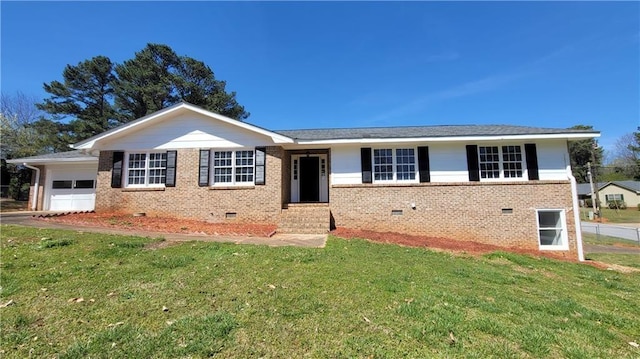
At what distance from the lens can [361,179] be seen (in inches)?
512

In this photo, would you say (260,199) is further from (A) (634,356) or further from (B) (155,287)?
(A) (634,356)

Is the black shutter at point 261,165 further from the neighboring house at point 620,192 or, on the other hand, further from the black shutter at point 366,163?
the neighboring house at point 620,192

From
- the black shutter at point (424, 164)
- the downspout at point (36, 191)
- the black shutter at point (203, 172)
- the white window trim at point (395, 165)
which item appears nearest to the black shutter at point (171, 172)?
the black shutter at point (203, 172)

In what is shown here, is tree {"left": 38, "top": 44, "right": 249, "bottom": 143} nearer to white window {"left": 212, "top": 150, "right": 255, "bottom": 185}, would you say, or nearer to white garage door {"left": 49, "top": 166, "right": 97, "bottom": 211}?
white garage door {"left": 49, "top": 166, "right": 97, "bottom": 211}

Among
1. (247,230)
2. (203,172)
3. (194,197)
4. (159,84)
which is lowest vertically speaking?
(247,230)

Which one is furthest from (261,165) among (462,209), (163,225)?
(462,209)

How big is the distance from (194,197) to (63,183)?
34.0 feet

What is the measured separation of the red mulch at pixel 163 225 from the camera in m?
10.6

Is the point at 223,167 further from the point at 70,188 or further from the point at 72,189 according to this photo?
the point at 70,188

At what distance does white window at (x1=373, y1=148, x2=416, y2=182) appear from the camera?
13.0 metres

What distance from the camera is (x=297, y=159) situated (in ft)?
49.0

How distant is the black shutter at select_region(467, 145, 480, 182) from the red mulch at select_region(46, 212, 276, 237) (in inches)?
310

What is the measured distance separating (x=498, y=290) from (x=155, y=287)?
18.3 ft

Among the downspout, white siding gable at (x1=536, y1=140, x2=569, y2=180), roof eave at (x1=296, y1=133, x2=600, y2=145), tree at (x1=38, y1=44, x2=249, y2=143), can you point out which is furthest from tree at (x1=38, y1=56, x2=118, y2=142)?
white siding gable at (x1=536, y1=140, x2=569, y2=180)
